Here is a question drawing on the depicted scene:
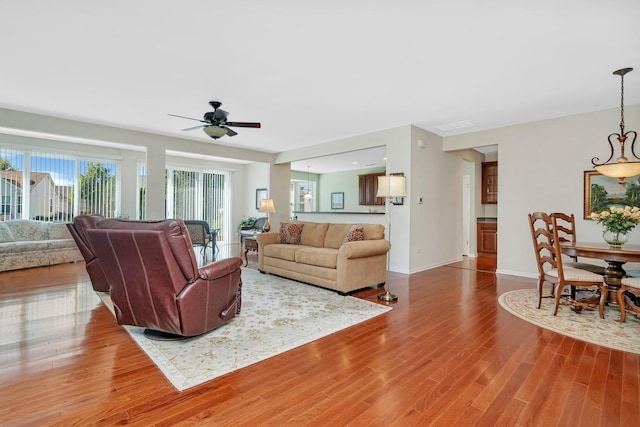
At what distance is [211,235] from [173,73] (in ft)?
13.4

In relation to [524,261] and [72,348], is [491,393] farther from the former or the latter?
[524,261]

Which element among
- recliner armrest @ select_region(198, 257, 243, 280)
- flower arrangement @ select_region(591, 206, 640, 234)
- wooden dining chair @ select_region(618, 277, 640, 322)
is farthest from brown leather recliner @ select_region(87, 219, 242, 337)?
flower arrangement @ select_region(591, 206, 640, 234)

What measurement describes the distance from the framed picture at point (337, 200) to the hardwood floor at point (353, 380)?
335 inches

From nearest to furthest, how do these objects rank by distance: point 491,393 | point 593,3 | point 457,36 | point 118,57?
point 491,393 → point 593,3 → point 457,36 → point 118,57

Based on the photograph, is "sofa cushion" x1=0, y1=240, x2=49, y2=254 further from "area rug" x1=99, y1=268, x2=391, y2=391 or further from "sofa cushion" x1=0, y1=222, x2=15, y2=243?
"area rug" x1=99, y1=268, x2=391, y2=391

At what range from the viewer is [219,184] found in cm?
995

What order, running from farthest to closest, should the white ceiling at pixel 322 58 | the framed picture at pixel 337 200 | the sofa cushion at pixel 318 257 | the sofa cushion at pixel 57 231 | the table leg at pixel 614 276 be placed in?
the framed picture at pixel 337 200 < the sofa cushion at pixel 57 231 < the sofa cushion at pixel 318 257 < the table leg at pixel 614 276 < the white ceiling at pixel 322 58

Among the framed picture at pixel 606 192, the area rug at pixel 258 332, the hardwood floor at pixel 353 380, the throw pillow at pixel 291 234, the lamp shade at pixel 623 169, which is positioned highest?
the lamp shade at pixel 623 169

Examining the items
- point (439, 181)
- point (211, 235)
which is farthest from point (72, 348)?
point (439, 181)

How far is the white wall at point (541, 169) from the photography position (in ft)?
15.4

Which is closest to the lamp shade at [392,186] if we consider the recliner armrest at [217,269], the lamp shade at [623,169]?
the recliner armrest at [217,269]

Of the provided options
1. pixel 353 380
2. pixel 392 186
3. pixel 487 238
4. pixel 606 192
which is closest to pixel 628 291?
pixel 606 192

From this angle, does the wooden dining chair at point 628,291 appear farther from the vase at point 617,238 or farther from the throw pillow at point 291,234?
the throw pillow at point 291,234

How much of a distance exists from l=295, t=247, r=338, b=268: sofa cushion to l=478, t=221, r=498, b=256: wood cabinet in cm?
517
